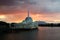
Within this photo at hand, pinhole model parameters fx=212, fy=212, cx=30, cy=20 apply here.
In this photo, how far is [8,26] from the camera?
42.2 m

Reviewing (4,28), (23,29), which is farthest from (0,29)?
(23,29)

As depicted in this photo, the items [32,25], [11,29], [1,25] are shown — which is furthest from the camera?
[32,25]

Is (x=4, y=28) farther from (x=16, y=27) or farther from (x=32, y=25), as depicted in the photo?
(x=32, y=25)

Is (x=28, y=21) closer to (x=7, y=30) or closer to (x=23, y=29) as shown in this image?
(x=23, y=29)

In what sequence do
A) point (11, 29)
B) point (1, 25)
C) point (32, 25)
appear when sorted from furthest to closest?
1. point (32, 25)
2. point (11, 29)
3. point (1, 25)

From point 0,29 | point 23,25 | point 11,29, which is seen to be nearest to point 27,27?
point 23,25

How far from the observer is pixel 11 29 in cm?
4394

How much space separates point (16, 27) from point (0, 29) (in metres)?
4.88

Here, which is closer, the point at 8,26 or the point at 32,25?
the point at 8,26

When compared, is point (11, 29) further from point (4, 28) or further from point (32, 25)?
point (32, 25)

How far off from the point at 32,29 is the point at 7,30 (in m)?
8.08

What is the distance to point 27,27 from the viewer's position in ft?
156

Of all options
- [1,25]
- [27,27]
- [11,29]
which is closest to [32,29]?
[27,27]

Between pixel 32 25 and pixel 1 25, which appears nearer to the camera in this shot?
pixel 1 25
